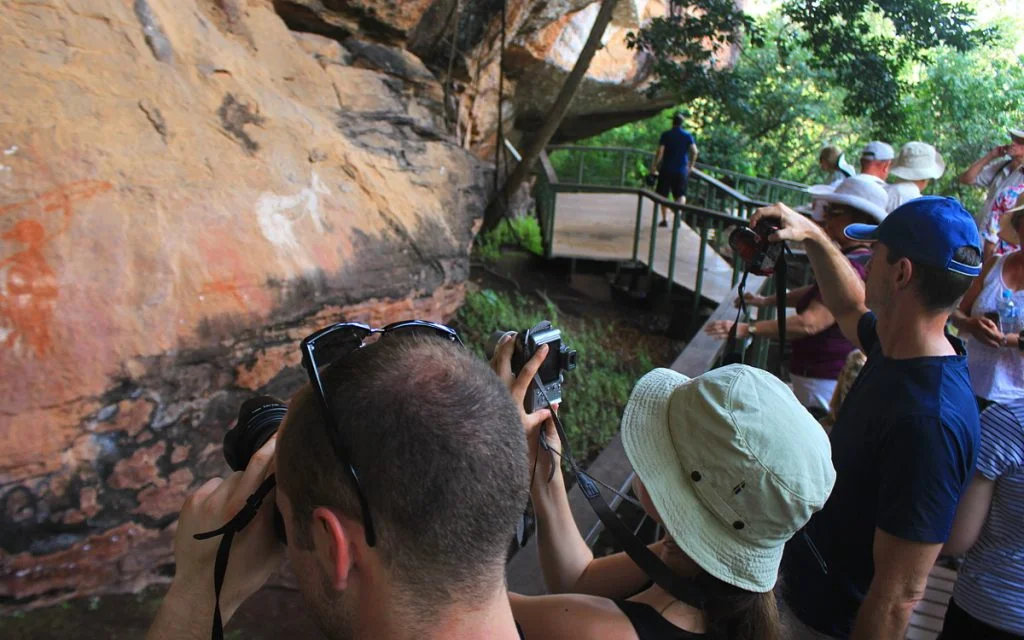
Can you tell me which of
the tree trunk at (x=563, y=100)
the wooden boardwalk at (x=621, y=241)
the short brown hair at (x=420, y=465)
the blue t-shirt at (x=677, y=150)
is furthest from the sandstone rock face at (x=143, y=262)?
the blue t-shirt at (x=677, y=150)

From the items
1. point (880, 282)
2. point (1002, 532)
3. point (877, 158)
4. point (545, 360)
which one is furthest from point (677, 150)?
point (545, 360)

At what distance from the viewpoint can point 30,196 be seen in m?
2.86

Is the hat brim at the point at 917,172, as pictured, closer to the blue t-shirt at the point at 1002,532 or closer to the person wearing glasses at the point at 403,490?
the blue t-shirt at the point at 1002,532

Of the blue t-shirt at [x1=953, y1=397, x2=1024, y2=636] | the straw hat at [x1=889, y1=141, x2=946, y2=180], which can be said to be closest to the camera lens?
the blue t-shirt at [x1=953, y1=397, x2=1024, y2=636]

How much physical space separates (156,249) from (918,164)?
4446 mm

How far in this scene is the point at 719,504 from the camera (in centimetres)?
123

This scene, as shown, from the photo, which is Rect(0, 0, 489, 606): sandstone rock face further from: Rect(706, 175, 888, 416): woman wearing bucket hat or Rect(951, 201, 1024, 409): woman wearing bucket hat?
Rect(951, 201, 1024, 409): woman wearing bucket hat

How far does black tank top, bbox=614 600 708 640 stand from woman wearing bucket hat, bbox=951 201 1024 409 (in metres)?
2.34

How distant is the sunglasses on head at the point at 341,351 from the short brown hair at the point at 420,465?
0.04 ft

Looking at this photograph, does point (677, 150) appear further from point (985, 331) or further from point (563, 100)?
point (985, 331)

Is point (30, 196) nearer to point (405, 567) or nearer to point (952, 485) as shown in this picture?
point (405, 567)

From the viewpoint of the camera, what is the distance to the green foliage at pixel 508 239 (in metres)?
8.59

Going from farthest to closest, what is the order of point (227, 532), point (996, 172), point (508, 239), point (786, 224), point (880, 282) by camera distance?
point (508, 239) → point (996, 172) → point (786, 224) → point (880, 282) → point (227, 532)

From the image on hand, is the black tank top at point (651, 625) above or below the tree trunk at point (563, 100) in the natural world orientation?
below
